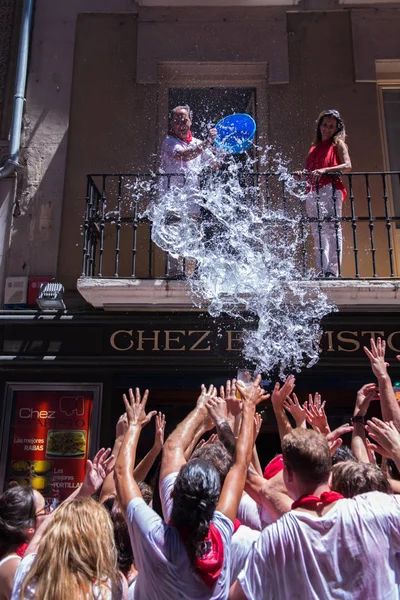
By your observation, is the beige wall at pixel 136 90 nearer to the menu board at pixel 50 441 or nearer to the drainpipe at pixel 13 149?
the drainpipe at pixel 13 149

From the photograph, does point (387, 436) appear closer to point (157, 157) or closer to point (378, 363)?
point (378, 363)

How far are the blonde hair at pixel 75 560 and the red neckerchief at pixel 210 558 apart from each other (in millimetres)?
274

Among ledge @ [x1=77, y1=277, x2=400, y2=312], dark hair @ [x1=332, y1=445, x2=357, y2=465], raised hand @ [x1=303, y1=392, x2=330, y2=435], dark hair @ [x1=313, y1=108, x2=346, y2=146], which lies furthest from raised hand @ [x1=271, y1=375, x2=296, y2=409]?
dark hair @ [x1=313, y1=108, x2=346, y2=146]

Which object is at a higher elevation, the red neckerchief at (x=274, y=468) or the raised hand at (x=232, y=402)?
the raised hand at (x=232, y=402)

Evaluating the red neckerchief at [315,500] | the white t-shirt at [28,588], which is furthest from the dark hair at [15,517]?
the red neckerchief at [315,500]

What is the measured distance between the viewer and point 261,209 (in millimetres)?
7199

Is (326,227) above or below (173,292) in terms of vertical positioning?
above

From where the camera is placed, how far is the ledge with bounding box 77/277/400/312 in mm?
6582

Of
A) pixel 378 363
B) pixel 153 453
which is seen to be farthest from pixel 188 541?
pixel 378 363

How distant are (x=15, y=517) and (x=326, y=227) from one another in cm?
509

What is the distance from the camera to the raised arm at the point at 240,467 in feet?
7.93

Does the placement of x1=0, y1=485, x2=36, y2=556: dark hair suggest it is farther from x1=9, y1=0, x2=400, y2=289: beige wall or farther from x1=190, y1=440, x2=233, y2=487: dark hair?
x1=9, y1=0, x2=400, y2=289: beige wall

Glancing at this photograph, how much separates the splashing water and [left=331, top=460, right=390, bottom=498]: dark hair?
3.86 metres

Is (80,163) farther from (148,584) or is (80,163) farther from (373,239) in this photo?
(148,584)
